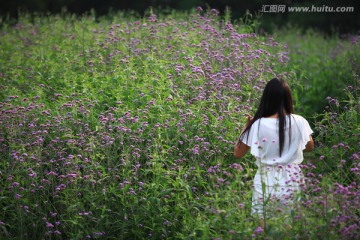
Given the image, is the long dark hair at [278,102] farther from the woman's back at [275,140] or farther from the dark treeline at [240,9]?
the dark treeline at [240,9]

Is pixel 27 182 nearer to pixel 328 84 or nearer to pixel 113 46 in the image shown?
pixel 113 46

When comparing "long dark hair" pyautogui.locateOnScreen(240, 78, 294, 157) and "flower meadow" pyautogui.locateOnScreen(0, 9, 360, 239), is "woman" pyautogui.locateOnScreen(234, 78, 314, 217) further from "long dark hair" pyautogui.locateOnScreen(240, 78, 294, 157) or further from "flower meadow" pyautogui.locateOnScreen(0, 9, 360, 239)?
"flower meadow" pyautogui.locateOnScreen(0, 9, 360, 239)

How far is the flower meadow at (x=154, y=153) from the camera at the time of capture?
5629mm

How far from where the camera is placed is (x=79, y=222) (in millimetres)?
6340

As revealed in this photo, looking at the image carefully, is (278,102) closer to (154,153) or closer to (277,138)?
(277,138)

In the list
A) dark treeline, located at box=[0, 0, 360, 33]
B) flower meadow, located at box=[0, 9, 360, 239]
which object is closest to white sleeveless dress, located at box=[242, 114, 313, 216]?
flower meadow, located at box=[0, 9, 360, 239]

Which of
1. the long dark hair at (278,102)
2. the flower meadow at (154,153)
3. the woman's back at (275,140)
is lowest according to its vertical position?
the flower meadow at (154,153)

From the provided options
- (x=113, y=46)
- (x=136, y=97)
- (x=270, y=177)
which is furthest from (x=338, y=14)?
(x=270, y=177)

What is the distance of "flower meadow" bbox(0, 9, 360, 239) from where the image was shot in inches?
222

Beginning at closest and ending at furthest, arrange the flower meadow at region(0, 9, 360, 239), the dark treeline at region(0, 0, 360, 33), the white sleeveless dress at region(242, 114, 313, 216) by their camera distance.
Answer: the flower meadow at region(0, 9, 360, 239)
the white sleeveless dress at region(242, 114, 313, 216)
the dark treeline at region(0, 0, 360, 33)

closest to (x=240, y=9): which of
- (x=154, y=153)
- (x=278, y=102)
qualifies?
(x=154, y=153)

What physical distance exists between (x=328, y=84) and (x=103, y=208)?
677 centimetres

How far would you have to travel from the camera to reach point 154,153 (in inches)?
261

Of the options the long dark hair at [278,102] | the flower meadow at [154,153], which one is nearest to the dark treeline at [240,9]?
the flower meadow at [154,153]
